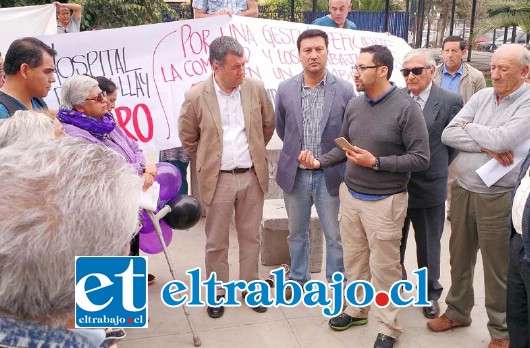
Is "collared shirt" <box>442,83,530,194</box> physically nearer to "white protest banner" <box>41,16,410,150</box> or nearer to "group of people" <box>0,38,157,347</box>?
"white protest banner" <box>41,16,410,150</box>

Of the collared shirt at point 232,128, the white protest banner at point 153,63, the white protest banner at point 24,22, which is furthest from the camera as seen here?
the white protest banner at point 24,22

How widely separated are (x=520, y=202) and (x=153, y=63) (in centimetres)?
328

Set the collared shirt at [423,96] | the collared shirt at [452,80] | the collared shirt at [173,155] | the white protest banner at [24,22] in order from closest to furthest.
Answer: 1. the collared shirt at [423,96]
2. the white protest banner at [24,22]
3. the collared shirt at [173,155]
4. the collared shirt at [452,80]

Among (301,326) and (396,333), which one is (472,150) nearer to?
(396,333)

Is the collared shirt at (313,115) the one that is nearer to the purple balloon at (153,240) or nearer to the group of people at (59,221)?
the purple balloon at (153,240)

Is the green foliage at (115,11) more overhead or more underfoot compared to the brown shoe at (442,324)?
more overhead

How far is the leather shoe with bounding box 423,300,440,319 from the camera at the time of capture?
360 centimetres

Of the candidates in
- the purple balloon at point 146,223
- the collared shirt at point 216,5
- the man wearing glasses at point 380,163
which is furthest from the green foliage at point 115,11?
the man wearing glasses at point 380,163

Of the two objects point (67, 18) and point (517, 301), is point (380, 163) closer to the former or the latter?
point (517, 301)

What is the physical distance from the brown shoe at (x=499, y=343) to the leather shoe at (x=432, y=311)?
470mm

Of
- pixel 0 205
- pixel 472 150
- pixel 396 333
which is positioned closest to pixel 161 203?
pixel 396 333

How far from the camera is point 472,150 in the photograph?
306 cm

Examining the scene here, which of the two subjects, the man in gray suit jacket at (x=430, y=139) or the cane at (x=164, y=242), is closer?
the cane at (x=164, y=242)

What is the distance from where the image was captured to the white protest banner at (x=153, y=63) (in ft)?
14.6
